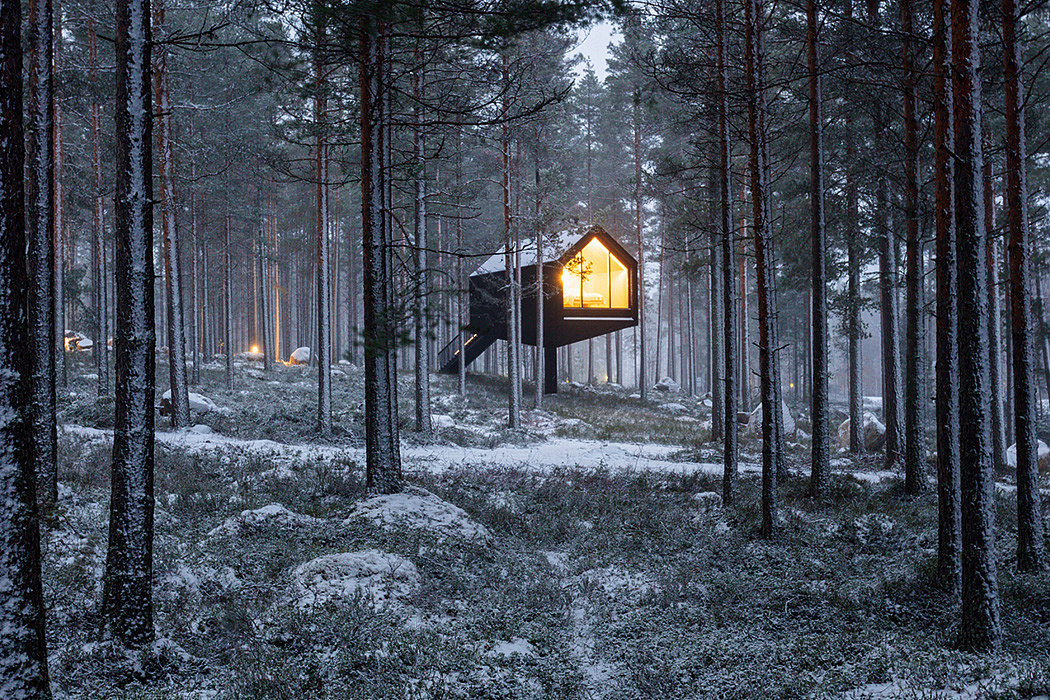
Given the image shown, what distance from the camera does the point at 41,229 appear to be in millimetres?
7551

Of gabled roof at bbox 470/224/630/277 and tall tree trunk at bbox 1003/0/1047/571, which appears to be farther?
gabled roof at bbox 470/224/630/277

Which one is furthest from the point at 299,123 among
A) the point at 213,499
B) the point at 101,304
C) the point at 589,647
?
the point at 589,647

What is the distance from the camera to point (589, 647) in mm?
6000

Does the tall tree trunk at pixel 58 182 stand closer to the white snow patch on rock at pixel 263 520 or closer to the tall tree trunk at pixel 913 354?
the white snow patch on rock at pixel 263 520

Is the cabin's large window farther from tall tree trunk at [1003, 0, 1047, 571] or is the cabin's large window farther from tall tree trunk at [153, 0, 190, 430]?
tall tree trunk at [1003, 0, 1047, 571]

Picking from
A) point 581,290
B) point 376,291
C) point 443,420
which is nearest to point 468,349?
point 581,290

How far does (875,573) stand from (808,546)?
1.44 m

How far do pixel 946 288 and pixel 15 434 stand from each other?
7.70 metres

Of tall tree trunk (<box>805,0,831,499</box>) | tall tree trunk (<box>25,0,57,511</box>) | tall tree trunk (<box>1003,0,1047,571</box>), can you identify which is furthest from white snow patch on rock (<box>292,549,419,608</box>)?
tall tree trunk (<box>805,0,831,499</box>)

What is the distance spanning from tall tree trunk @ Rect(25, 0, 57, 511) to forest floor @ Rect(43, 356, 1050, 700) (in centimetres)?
105

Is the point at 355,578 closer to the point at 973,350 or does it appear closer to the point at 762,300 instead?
the point at 973,350

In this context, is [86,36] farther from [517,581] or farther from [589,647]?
[589,647]

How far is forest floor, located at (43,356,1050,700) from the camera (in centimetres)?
498

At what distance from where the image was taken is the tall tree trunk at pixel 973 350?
17.2 ft
